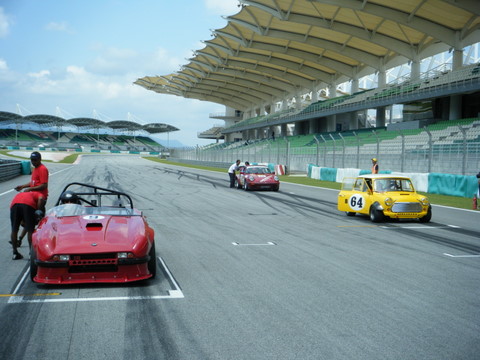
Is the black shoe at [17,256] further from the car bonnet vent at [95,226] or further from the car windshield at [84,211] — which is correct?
the car bonnet vent at [95,226]

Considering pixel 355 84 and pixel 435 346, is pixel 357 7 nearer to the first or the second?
pixel 355 84

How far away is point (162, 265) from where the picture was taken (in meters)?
6.86

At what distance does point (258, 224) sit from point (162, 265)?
4.75m

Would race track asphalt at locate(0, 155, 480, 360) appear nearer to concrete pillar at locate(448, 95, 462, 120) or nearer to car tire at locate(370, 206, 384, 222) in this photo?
car tire at locate(370, 206, 384, 222)

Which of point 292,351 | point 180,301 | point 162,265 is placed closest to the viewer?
point 292,351

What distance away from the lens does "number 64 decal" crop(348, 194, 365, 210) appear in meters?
12.5

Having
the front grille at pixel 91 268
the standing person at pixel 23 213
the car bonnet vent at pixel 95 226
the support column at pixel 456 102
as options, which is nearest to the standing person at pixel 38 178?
the standing person at pixel 23 213

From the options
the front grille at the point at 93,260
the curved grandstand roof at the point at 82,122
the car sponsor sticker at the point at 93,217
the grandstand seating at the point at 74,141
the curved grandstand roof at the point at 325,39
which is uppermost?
the curved grandstand roof at the point at 325,39

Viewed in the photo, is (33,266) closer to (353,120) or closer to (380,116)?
(380,116)

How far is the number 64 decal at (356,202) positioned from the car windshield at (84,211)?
712cm

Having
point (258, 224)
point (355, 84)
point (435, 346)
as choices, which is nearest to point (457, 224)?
Answer: point (258, 224)

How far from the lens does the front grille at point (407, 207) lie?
456 inches

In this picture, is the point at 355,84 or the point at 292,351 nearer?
the point at 292,351

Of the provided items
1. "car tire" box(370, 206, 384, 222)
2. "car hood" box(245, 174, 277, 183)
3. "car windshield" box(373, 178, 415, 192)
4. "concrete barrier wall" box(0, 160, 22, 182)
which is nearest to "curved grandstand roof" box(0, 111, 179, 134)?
"concrete barrier wall" box(0, 160, 22, 182)
